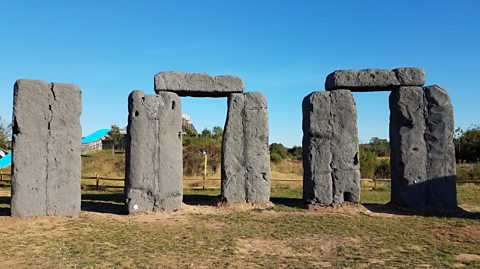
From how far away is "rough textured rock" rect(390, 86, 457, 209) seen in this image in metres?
11.0

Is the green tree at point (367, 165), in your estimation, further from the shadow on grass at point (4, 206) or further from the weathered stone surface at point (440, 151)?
the shadow on grass at point (4, 206)

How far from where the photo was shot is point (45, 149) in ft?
31.1

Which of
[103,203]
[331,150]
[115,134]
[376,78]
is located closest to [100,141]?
[115,134]

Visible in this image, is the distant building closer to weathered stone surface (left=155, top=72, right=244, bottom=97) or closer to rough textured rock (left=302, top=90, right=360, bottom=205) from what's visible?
weathered stone surface (left=155, top=72, right=244, bottom=97)

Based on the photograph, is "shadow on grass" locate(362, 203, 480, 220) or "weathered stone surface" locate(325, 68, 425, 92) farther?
"weathered stone surface" locate(325, 68, 425, 92)

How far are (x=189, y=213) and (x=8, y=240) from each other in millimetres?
4238

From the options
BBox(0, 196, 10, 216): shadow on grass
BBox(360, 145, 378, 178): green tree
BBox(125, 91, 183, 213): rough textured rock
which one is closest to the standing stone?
BBox(125, 91, 183, 213): rough textured rock

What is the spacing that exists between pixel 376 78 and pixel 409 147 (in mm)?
2150

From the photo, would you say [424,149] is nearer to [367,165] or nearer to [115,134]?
[367,165]

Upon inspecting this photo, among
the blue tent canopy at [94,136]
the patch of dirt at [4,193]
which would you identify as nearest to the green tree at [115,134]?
the blue tent canopy at [94,136]

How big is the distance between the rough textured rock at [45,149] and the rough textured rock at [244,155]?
3912 millimetres

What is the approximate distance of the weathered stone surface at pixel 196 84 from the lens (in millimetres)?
11000

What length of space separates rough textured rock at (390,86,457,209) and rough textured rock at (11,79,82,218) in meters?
8.65

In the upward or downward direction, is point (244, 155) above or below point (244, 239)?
above
